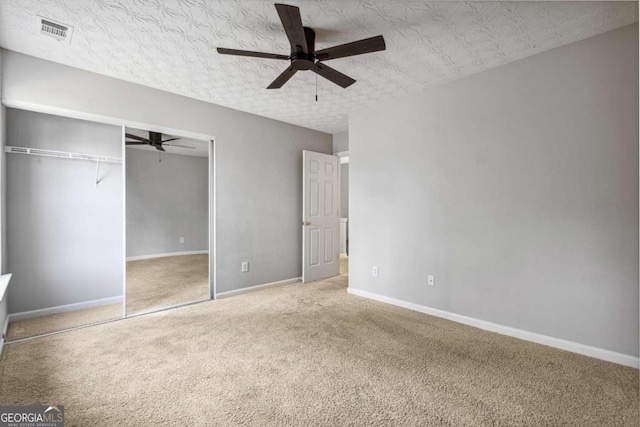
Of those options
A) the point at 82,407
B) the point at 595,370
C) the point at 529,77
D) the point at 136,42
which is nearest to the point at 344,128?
the point at 529,77

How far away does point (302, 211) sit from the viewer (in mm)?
5070

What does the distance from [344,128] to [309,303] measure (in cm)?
294

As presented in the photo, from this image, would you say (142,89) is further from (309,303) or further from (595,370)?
(595,370)

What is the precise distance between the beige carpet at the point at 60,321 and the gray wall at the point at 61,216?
18 centimetres

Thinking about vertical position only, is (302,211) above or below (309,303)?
above

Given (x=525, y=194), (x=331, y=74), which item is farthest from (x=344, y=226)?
(x=331, y=74)

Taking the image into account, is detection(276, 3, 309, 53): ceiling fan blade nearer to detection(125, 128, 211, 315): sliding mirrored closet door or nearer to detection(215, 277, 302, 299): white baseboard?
detection(215, 277, 302, 299): white baseboard

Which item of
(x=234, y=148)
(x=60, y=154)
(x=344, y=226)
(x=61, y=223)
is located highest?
(x=234, y=148)

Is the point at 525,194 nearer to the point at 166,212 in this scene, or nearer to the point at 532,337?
the point at 532,337

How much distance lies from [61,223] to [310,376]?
3441mm

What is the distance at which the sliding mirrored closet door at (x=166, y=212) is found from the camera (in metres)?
5.22

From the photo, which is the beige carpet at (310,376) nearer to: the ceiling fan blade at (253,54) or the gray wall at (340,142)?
the ceiling fan blade at (253,54)

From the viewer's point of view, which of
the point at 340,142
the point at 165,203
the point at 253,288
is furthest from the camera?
the point at 165,203

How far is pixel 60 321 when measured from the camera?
3275mm
